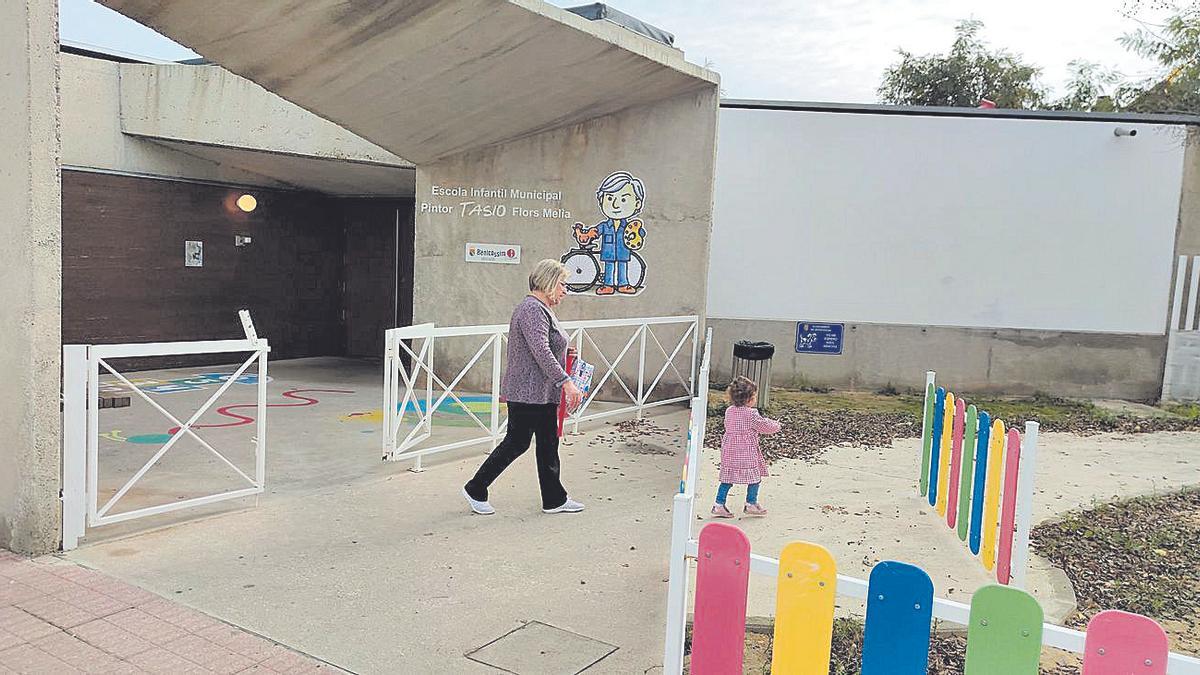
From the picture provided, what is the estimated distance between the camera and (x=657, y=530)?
502 centimetres

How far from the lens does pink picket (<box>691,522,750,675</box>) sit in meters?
2.43

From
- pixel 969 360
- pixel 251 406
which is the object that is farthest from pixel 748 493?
pixel 969 360

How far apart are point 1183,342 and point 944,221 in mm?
3074

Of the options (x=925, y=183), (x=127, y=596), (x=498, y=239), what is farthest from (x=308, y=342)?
(x=127, y=596)

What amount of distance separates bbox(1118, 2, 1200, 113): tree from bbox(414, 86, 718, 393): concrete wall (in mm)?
5515

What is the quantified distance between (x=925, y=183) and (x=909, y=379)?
7.67 ft

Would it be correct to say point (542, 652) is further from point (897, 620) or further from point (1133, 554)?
point (1133, 554)

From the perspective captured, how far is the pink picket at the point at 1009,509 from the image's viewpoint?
4.16 metres

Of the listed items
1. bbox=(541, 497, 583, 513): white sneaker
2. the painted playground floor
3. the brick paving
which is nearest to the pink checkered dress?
the painted playground floor

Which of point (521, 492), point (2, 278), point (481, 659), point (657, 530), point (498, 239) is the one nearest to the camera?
point (481, 659)

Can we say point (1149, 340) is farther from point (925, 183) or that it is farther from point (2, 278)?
point (2, 278)

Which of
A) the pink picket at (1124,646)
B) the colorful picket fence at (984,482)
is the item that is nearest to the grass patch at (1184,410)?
the colorful picket fence at (984,482)

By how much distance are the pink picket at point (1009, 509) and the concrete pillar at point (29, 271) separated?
171 inches

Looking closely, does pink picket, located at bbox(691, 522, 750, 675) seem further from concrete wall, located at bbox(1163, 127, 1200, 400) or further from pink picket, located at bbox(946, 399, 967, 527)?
concrete wall, located at bbox(1163, 127, 1200, 400)
